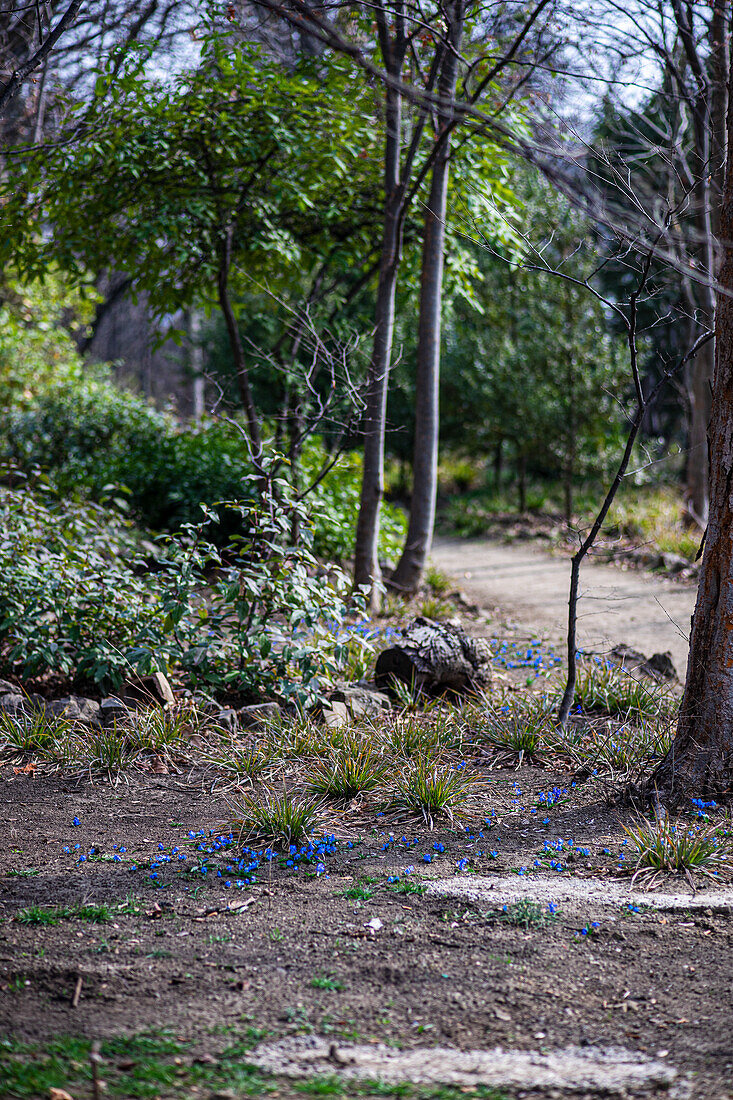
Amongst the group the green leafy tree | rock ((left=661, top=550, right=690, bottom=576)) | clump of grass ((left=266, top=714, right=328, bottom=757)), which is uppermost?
the green leafy tree

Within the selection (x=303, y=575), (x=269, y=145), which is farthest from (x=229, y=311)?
(x=303, y=575)

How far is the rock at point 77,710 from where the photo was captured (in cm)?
400

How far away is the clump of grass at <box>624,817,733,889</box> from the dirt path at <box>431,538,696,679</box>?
1.83 metres

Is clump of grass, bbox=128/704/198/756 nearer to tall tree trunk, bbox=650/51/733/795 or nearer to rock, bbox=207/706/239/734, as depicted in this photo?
rock, bbox=207/706/239/734

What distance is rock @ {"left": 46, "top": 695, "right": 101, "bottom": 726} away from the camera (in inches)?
157

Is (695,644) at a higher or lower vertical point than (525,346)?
lower

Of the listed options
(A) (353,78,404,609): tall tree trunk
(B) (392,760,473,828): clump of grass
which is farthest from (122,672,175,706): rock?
(A) (353,78,404,609): tall tree trunk

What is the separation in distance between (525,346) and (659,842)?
1116 centimetres

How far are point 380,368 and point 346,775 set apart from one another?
3536mm

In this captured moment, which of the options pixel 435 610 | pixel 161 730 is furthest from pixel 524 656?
pixel 161 730

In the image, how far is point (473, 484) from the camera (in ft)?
60.5

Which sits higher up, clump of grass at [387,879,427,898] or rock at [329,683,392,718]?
rock at [329,683,392,718]

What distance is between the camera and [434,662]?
447 centimetres

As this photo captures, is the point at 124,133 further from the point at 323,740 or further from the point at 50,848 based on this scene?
the point at 50,848
